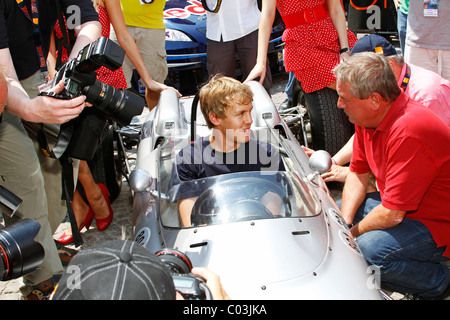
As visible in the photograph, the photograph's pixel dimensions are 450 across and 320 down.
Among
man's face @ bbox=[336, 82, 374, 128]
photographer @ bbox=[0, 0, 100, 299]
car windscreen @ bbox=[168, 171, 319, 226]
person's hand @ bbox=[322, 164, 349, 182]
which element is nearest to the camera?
car windscreen @ bbox=[168, 171, 319, 226]

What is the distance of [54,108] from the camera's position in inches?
86.4

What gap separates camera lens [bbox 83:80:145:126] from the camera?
2354 millimetres

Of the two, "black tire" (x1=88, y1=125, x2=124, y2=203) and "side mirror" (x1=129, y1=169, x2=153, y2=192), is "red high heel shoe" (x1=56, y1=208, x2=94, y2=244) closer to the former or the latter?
"black tire" (x1=88, y1=125, x2=124, y2=203)

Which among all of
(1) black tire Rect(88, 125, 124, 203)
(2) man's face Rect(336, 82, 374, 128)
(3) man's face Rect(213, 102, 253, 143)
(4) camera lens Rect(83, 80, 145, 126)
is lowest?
(1) black tire Rect(88, 125, 124, 203)

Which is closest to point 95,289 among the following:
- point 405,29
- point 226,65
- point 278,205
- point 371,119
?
point 278,205

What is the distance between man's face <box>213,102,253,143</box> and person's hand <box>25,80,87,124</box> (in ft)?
2.55

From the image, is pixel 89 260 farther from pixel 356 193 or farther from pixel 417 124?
pixel 356 193

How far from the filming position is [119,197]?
420cm

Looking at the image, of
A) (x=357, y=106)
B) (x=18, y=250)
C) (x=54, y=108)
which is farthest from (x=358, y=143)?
(x=18, y=250)

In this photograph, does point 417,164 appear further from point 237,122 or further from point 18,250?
point 18,250

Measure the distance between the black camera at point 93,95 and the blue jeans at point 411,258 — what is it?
4.91 feet

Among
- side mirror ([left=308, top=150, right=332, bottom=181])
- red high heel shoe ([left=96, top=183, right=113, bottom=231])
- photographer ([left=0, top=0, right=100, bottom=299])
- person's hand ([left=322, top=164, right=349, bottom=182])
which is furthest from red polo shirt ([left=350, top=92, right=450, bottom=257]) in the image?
red high heel shoe ([left=96, top=183, right=113, bottom=231])

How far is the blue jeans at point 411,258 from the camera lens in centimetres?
244

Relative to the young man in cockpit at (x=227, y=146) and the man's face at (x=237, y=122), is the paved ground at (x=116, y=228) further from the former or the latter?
the man's face at (x=237, y=122)
